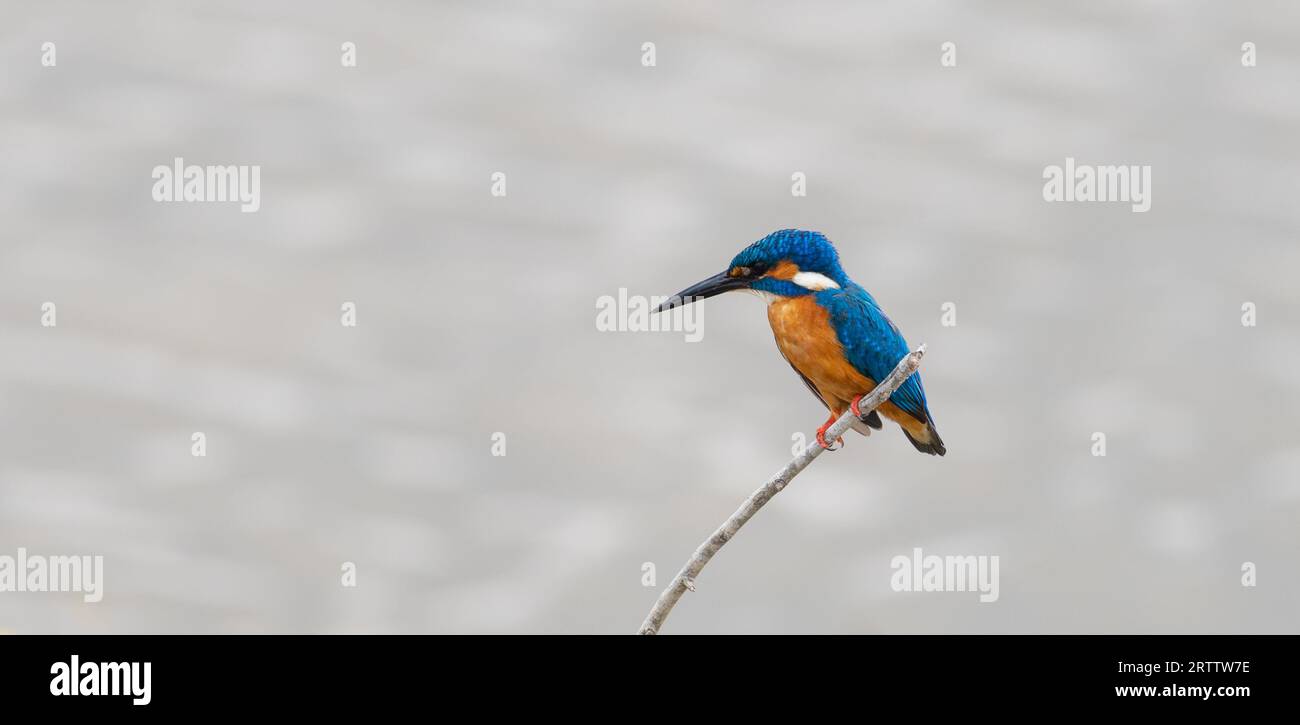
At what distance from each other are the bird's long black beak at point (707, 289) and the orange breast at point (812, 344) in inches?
11.2

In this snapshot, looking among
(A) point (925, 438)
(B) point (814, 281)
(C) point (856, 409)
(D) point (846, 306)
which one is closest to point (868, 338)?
(D) point (846, 306)

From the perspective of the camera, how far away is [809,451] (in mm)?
3426

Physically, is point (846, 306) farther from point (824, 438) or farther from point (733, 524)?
point (733, 524)

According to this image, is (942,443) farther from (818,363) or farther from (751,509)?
(751,509)

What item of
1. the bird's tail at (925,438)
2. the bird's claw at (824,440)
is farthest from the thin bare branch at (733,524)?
the bird's tail at (925,438)

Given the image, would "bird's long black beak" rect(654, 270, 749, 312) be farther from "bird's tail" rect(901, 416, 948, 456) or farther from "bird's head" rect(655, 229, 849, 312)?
"bird's tail" rect(901, 416, 948, 456)

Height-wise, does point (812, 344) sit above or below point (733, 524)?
above

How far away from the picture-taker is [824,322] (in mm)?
4672

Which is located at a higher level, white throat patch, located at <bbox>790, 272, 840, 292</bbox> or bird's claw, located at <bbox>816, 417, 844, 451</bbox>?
white throat patch, located at <bbox>790, 272, 840, 292</bbox>

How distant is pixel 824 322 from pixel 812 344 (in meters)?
0.11

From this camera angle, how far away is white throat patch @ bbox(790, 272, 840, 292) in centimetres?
453

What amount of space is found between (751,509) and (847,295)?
1.68 meters

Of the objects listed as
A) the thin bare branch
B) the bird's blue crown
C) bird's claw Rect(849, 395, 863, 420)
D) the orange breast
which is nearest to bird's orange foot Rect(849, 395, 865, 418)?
bird's claw Rect(849, 395, 863, 420)
